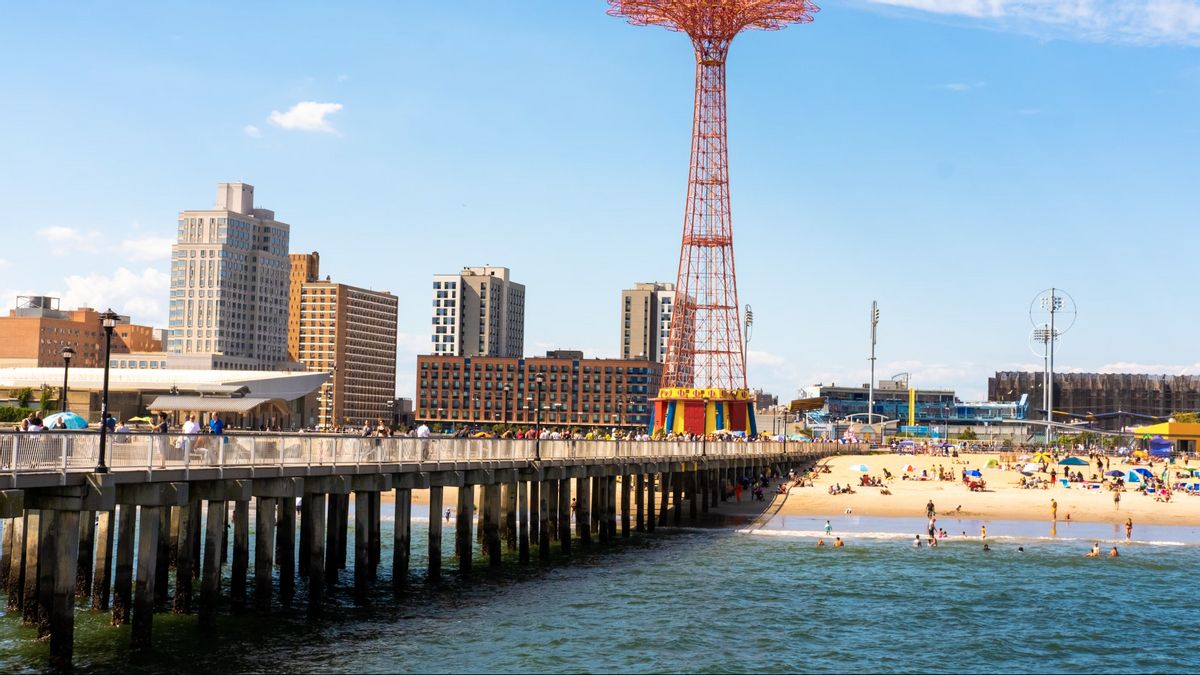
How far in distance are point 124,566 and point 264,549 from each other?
11.6 feet

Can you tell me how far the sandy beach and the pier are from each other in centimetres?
2833

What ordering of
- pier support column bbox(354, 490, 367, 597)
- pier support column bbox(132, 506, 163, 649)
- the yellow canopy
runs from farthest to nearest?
the yellow canopy
pier support column bbox(354, 490, 367, 597)
pier support column bbox(132, 506, 163, 649)

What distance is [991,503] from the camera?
3292 inches

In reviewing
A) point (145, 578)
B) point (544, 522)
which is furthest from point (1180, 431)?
point (145, 578)

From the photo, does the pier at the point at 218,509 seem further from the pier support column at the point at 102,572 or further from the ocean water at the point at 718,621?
the ocean water at the point at 718,621

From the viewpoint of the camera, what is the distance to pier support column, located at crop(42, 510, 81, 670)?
25531 mm

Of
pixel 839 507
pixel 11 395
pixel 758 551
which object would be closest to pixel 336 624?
pixel 758 551

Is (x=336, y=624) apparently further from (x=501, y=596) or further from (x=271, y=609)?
(x=501, y=596)

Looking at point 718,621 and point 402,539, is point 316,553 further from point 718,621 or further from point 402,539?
point 718,621

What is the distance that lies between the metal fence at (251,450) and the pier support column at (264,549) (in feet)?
4.10

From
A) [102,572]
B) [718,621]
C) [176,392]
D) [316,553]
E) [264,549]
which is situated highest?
[176,392]

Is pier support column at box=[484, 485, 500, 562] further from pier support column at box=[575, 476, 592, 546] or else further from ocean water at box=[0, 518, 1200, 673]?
pier support column at box=[575, 476, 592, 546]

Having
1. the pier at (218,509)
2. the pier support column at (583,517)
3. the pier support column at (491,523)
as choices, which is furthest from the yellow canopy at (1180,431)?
the pier support column at (491,523)

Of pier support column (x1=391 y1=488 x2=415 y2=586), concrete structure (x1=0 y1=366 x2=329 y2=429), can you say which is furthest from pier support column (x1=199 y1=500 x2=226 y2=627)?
concrete structure (x1=0 y1=366 x2=329 y2=429)
